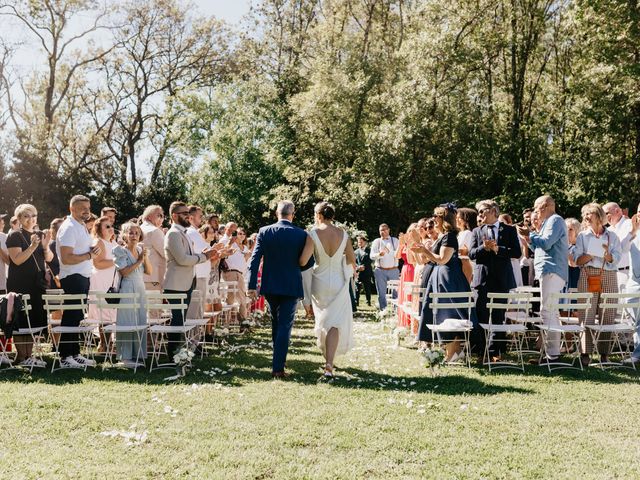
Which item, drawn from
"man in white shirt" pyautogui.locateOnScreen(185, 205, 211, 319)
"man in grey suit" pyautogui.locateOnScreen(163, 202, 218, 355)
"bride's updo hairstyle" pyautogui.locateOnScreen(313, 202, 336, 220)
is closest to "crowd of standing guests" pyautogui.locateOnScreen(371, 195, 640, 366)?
"bride's updo hairstyle" pyautogui.locateOnScreen(313, 202, 336, 220)

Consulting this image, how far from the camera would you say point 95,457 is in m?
4.76

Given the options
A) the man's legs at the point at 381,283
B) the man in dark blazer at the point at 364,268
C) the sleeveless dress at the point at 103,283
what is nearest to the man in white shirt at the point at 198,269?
the sleeveless dress at the point at 103,283

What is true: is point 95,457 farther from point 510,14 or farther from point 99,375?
point 510,14

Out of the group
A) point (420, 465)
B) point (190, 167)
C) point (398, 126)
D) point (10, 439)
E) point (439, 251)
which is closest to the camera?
point (420, 465)

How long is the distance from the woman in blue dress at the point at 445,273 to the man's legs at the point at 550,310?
3.26 ft

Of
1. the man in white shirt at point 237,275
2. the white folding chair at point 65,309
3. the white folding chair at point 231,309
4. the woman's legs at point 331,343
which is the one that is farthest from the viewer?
the man in white shirt at point 237,275

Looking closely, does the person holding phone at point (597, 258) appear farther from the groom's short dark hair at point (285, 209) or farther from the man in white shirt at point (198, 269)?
the man in white shirt at point (198, 269)

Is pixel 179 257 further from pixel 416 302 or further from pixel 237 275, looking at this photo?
pixel 237 275

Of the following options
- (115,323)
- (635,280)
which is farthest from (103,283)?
(635,280)

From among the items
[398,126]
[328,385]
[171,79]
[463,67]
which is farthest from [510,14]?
[328,385]

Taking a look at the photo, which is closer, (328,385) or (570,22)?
(328,385)

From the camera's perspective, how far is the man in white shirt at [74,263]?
8225mm

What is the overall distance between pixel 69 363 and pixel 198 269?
2614mm

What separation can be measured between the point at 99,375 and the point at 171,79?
30339 mm
